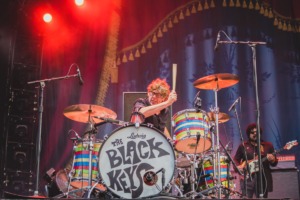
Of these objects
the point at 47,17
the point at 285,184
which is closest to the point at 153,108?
the point at 285,184

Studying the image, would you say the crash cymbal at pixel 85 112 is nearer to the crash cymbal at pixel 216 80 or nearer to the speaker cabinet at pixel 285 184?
the crash cymbal at pixel 216 80

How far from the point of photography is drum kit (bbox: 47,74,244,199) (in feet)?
17.2

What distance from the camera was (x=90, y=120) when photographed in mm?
6770

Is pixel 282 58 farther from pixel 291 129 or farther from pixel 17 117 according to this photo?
pixel 17 117

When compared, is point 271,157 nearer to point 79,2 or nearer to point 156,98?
point 156,98

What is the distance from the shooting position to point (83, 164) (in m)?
6.69

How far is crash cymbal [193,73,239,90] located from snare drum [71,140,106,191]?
1.71m

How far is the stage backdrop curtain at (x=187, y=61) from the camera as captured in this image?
8055mm

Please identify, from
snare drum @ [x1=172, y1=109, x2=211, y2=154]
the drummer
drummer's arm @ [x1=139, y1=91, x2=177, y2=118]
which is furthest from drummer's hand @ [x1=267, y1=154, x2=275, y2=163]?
drummer's arm @ [x1=139, y1=91, x2=177, y2=118]

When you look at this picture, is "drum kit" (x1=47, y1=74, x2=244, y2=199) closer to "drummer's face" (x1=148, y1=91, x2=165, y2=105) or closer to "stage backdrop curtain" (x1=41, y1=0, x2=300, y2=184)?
"drummer's face" (x1=148, y1=91, x2=165, y2=105)

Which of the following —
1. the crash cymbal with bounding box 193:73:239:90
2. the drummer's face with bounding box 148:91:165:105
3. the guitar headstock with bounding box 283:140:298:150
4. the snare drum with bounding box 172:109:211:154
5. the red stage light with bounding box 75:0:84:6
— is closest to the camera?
the drummer's face with bounding box 148:91:165:105

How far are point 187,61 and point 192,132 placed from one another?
2234mm

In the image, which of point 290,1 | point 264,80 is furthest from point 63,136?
point 290,1

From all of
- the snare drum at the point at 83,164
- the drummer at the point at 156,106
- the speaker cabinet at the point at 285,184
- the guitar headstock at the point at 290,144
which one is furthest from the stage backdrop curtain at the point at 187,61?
the drummer at the point at 156,106
